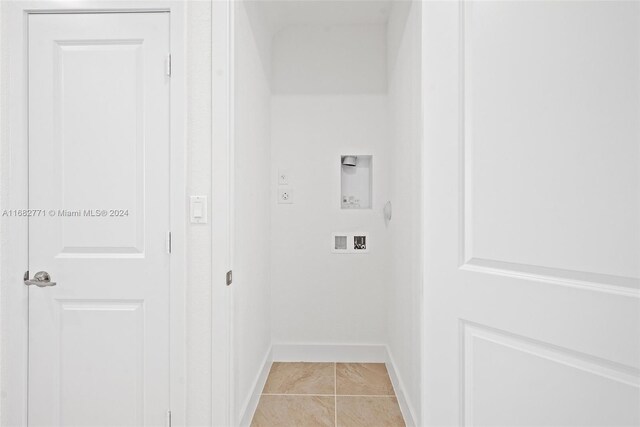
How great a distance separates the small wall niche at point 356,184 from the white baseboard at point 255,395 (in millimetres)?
1260

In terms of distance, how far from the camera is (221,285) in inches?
61.5

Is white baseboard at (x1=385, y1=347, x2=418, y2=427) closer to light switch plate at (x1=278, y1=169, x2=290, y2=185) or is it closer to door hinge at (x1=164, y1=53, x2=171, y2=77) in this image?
light switch plate at (x1=278, y1=169, x2=290, y2=185)

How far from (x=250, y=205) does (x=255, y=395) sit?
110cm

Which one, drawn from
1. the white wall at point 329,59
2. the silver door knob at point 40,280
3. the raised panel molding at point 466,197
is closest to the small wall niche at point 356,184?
the white wall at point 329,59

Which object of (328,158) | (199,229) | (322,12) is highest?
(322,12)

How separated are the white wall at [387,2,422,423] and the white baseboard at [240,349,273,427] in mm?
849

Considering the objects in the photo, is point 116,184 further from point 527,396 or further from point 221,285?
point 527,396

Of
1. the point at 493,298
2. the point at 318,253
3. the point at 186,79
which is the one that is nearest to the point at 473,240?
the point at 493,298

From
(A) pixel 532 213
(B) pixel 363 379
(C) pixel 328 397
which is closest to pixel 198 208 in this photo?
(A) pixel 532 213

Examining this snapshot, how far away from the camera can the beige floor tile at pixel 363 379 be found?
7.70 feet

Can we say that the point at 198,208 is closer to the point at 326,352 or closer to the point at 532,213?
the point at 532,213

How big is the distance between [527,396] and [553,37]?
95cm

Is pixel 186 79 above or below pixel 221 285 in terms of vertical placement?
above

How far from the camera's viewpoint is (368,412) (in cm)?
211
